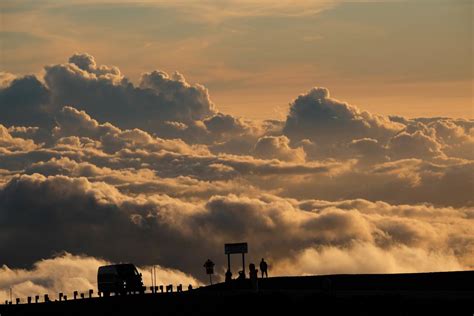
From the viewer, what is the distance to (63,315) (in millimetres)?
70438

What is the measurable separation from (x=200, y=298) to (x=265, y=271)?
→ 14706 millimetres

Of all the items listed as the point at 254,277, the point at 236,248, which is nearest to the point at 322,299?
the point at 254,277

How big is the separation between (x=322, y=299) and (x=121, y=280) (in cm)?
4717

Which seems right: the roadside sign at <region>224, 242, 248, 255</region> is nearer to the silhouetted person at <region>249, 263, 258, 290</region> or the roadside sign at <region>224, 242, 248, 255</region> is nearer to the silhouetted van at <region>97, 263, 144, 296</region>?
the silhouetted person at <region>249, 263, 258, 290</region>

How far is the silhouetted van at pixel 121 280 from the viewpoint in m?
103

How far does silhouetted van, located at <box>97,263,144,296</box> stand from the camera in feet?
337

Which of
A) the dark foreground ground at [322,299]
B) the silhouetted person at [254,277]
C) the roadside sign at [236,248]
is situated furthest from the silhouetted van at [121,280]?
the silhouetted person at [254,277]

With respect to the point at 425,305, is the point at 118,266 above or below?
above

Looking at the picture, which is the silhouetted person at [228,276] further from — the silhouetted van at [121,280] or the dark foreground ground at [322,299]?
the silhouetted van at [121,280]

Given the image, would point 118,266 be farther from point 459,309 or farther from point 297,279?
point 459,309

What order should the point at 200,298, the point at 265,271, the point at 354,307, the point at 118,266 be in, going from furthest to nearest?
the point at 118,266
the point at 265,271
the point at 200,298
the point at 354,307

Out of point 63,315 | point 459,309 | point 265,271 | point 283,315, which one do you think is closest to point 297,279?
point 265,271

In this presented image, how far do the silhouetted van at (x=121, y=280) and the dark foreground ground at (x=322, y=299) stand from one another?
42.8 feet

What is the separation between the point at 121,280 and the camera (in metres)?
103
